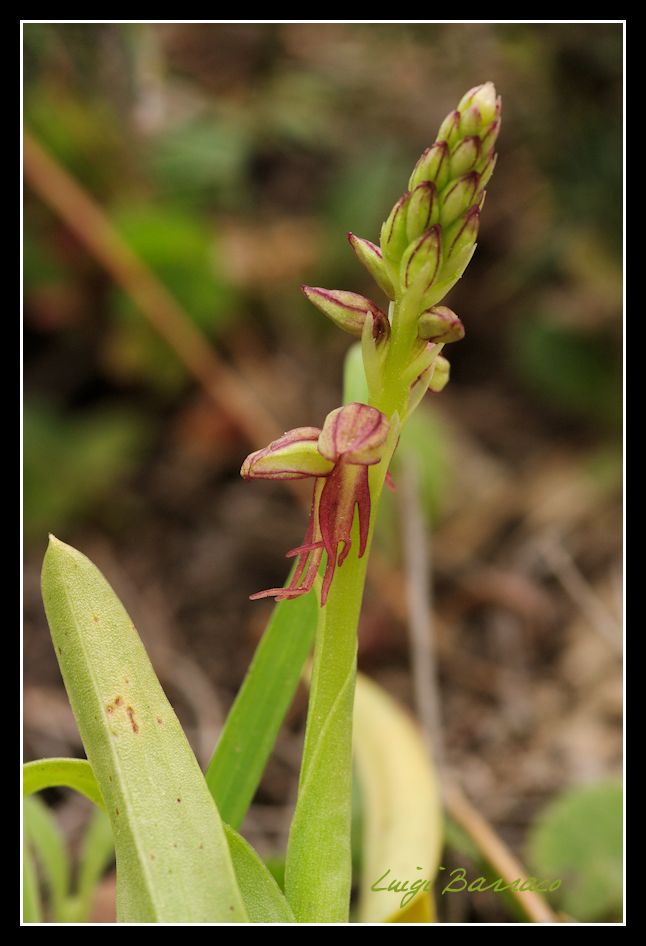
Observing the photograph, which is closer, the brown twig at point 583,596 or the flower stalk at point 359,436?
the flower stalk at point 359,436

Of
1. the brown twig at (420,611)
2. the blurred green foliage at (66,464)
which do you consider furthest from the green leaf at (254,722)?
the blurred green foliage at (66,464)

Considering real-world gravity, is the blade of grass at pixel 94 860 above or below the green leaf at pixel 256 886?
below

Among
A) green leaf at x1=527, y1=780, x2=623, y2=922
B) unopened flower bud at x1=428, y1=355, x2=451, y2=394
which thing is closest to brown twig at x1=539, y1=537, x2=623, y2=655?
green leaf at x1=527, y1=780, x2=623, y2=922

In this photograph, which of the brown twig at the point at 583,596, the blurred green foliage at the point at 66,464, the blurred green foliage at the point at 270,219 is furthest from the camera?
the blurred green foliage at the point at 270,219

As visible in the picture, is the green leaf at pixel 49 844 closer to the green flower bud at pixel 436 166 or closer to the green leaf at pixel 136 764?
the green leaf at pixel 136 764

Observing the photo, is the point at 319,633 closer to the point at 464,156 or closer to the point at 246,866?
the point at 246,866
